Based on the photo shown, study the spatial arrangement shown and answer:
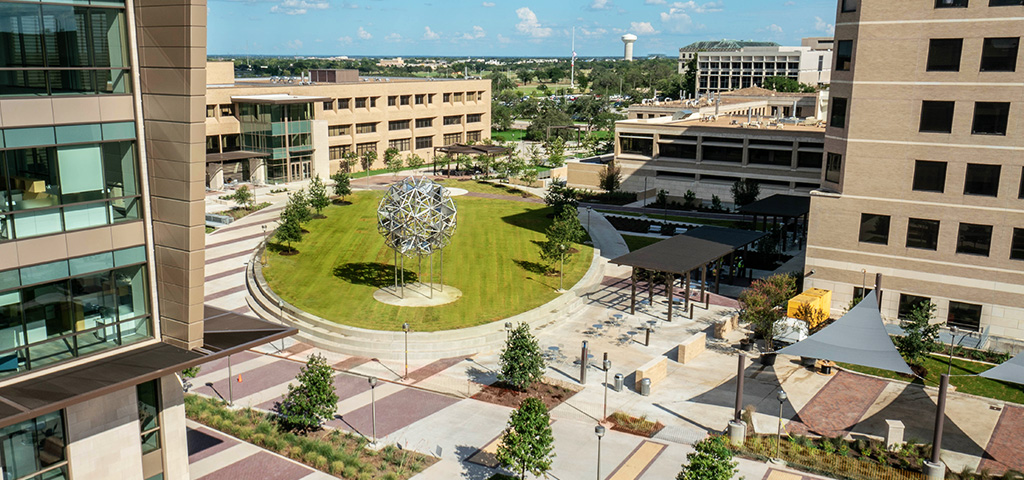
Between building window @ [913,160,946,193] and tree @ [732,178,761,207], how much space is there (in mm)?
32663

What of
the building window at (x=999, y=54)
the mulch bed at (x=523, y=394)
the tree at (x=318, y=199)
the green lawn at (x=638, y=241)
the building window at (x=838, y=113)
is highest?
the building window at (x=999, y=54)

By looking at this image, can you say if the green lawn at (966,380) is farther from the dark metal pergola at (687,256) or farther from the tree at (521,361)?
the tree at (521,361)

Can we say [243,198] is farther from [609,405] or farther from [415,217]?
[609,405]

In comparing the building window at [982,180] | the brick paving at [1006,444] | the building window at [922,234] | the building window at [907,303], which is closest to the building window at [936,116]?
the building window at [982,180]

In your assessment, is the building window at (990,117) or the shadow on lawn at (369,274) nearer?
the building window at (990,117)

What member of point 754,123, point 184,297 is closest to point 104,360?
point 184,297

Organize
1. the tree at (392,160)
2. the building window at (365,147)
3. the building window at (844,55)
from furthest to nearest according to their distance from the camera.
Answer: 1. the tree at (392,160)
2. the building window at (365,147)
3. the building window at (844,55)

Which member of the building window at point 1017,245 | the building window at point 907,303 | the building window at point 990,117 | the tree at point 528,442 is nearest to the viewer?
the tree at point 528,442

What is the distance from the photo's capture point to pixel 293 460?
1108 inches

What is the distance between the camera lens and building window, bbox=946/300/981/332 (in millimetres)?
42062

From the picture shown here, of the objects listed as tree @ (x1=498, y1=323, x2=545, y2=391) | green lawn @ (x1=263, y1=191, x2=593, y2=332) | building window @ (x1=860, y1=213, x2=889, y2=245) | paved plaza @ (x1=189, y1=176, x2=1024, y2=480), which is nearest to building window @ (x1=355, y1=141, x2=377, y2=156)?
green lawn @ (x1=263, y1=191, x2=593, y2=332)

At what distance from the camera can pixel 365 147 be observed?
99812mm

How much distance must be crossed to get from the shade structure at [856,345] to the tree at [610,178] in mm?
51555

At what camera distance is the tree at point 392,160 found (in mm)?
99188
